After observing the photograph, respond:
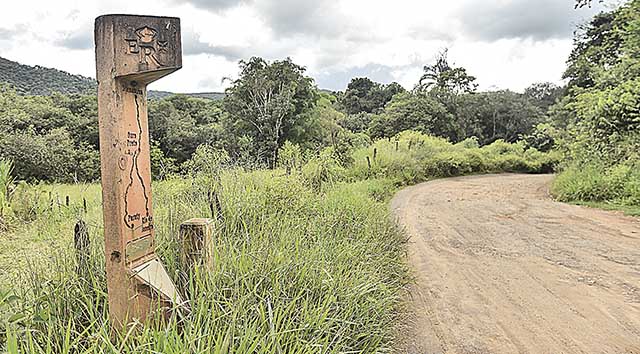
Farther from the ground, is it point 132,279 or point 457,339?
point 132,279

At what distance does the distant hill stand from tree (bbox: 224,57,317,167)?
331 cm

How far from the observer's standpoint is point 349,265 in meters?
3.08

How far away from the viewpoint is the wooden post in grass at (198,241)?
7.14 ft

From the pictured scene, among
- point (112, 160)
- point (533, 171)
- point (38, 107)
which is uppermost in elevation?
point (38, 107)

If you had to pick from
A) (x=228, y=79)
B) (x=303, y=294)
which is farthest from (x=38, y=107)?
(x=303, y=294)

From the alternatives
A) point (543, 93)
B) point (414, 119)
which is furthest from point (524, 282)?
point (543, 93)

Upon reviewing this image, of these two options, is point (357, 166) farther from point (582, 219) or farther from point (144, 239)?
point (144, 239)

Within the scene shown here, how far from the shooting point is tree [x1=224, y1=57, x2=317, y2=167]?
2106 cm

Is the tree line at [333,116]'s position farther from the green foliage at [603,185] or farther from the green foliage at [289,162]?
the green foliage at [289,162]

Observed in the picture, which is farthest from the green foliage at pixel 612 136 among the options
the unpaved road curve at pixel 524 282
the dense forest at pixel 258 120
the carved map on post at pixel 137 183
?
the carved map on post at pixel 137 183

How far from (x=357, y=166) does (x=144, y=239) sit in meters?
10.4

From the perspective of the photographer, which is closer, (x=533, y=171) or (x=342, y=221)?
(x=342, y=221)

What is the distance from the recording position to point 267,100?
2120 cm

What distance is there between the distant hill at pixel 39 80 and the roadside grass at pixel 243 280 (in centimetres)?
2132
